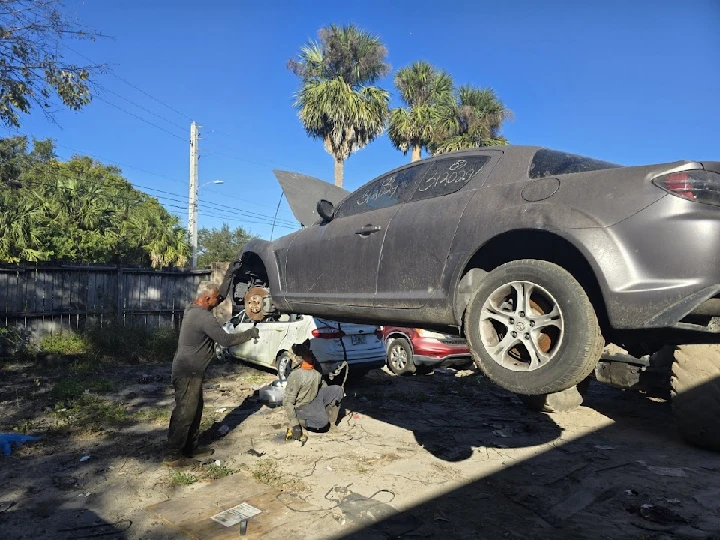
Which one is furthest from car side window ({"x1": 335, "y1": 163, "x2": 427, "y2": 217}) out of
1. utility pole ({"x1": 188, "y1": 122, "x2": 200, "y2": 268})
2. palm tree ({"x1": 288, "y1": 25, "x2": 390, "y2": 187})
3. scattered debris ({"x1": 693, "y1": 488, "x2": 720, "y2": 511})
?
utility pole ({"x1": 188, "y1": 122, "x2": 200, "y2": 268})

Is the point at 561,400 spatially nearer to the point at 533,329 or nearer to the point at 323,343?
the point at 323,343

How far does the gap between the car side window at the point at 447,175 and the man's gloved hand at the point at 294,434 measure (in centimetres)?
384

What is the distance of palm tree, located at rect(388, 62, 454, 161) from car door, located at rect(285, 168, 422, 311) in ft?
50.8

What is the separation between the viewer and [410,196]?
11.8 ft

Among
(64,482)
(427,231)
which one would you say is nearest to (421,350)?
(64,482)

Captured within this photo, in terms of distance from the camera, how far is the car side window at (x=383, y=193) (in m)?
3.70

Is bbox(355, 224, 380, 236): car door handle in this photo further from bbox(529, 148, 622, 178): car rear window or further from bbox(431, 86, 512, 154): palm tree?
bbox(431, 86, 512, 154): palm tree

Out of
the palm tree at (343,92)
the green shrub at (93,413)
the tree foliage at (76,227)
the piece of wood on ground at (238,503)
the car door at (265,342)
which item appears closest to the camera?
the piece of wood on ground at (238,503)

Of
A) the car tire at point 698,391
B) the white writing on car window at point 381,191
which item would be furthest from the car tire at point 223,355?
the car tire at point 698,391

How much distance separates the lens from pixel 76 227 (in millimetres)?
15156

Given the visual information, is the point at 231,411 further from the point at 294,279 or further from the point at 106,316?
the point at 106,316

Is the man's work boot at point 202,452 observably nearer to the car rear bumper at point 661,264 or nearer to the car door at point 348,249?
the car door at point 348,249

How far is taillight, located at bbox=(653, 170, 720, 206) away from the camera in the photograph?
221cm

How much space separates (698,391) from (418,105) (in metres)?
16.4
